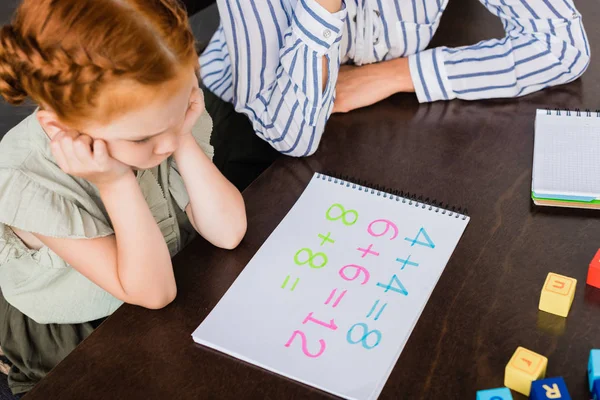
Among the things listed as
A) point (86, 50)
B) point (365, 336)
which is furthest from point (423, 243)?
point (86, 50)

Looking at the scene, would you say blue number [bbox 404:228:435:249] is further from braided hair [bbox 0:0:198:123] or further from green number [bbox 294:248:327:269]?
braided hair [bbox 0:0:198:123]

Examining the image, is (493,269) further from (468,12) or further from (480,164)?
(468,12)

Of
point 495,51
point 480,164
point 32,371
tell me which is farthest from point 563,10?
point 32,371

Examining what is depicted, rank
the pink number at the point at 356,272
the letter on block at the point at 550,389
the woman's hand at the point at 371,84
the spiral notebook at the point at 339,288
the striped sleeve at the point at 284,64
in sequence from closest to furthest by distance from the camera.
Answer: the letter on block at the point at 550,389, the spiral notebook at the point at 339,288, the pink number at the point at 356,272, the striped sleeve at the point at 284,64, the woman's hand at the point at 371,84

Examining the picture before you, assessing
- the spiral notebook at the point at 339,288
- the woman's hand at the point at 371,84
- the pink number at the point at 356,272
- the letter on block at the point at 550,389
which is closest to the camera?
the letter on block at the point at 550,389

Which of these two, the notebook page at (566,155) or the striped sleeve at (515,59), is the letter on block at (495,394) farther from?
the striped sleeve at (515,59)

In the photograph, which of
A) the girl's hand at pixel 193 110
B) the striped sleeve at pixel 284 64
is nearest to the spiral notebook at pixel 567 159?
the striped sleeve at pixel 284 64

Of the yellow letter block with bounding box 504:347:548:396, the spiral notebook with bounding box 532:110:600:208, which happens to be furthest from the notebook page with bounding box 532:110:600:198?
the yellow letter block with bounding box 504:347:548:396

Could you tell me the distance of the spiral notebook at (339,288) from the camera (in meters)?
0.82

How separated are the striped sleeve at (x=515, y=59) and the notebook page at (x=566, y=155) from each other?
0.11 meters

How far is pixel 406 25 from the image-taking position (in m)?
1.33

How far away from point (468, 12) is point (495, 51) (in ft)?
0.76

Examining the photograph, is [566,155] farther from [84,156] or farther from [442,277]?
[84,156]

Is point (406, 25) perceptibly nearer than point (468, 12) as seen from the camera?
Yes
